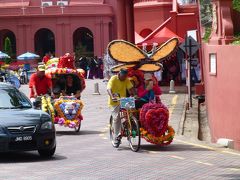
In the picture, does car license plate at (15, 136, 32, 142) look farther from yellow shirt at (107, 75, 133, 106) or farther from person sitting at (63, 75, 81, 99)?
person sitting at (63, 75, 81, 99)

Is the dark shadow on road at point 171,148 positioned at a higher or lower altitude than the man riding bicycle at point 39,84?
lower

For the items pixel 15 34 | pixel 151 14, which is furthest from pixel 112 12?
pixel 151 14

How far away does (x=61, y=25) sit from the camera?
64.8 m

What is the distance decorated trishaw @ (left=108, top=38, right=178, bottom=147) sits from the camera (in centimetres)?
1518

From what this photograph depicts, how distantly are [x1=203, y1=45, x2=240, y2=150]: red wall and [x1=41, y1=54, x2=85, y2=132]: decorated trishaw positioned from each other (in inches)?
137

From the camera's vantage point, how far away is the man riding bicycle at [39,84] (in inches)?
741

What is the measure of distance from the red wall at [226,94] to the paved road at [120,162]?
2.42ft

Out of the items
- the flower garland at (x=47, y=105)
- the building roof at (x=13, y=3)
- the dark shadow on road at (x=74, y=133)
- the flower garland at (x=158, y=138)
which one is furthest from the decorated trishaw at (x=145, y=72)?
the building roof at (x=13, y=3)

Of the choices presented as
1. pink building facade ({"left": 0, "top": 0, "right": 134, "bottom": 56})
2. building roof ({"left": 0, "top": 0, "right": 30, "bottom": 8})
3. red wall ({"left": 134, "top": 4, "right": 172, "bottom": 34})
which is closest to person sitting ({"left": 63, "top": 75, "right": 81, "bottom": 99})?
red wall ({"left": 134, "top": 4, "right": 172, "bottom": 34})

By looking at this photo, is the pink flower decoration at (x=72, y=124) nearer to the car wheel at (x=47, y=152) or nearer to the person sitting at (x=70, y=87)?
the person sitting at (x=70, y=87)

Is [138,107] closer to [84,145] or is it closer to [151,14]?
[84,145]

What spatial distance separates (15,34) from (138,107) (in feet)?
165

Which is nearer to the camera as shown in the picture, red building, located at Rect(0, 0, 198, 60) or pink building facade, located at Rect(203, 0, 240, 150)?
pink building facade, located at Rect(203, 0, 240, 150)

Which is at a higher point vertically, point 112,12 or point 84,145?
point 112,12
